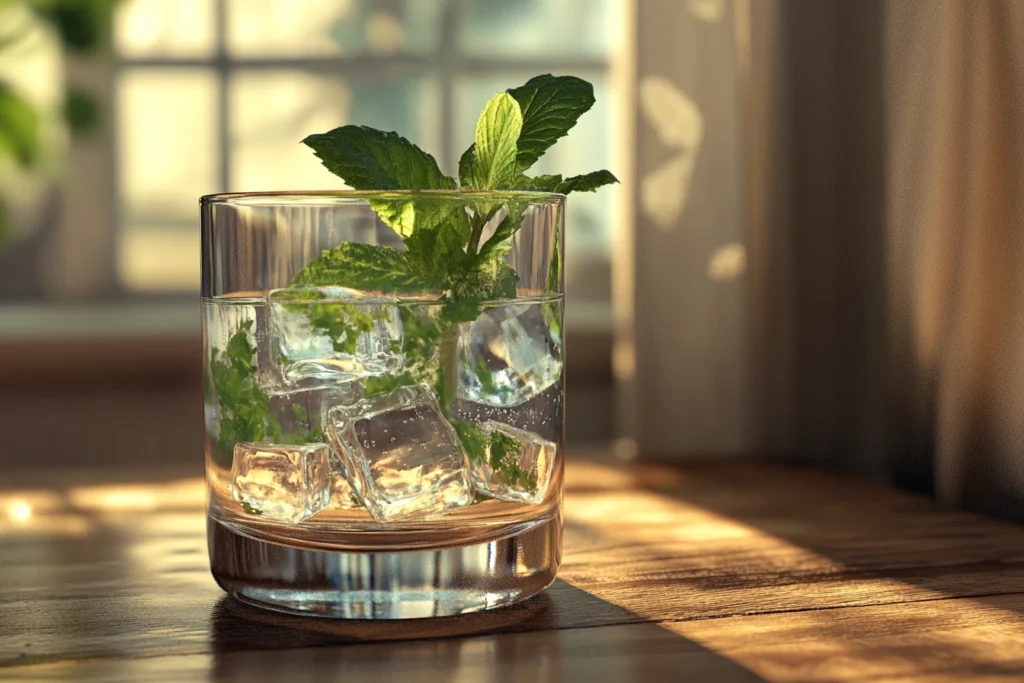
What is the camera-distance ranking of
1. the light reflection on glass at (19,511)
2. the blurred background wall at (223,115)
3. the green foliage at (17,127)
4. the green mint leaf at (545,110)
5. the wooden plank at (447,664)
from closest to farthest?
the wooden plank at (447,664) < the green mint leaf at (545,110) < the light reflection on glass at (19,511) < the green foliage at (17,127) < the blurred background wall at (223,115)

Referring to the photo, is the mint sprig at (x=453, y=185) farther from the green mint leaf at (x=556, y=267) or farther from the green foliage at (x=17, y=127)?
the green foliage at (x=17, y=127)

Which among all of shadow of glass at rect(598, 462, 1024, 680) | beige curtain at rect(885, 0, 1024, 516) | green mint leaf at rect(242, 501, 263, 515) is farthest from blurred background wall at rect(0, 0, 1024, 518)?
green mint leaf at rect(242, 501, 263, 515)

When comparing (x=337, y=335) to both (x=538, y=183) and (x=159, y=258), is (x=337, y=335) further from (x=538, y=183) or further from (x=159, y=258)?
(x=159, y=258)

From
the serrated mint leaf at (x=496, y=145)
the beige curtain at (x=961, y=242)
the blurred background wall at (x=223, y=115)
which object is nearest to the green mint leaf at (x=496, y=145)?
the serrated mint leaf at (x=496, y=145)

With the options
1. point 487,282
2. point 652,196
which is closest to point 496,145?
point 487,282

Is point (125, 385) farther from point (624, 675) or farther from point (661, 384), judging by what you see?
point (624, 675)

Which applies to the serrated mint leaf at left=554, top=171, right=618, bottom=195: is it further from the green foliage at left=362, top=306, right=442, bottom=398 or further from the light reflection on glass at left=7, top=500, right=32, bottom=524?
the light reflection on glass at left=7, top=500, right=32, bottom=524
